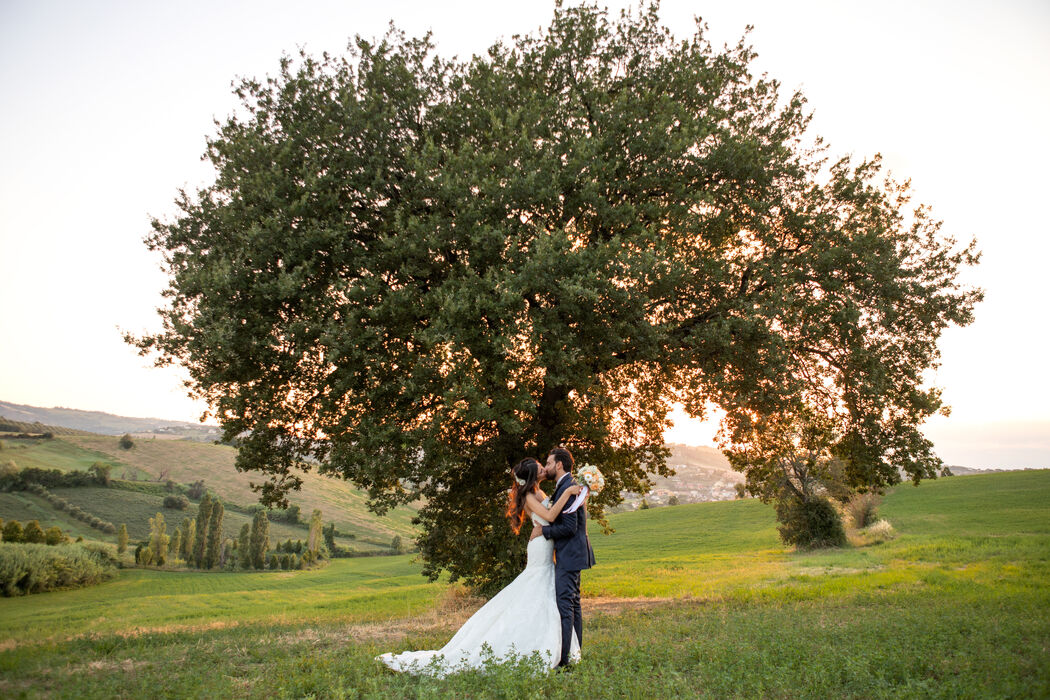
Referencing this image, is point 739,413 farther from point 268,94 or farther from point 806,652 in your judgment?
point 268,94

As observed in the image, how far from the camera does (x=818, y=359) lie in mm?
17375

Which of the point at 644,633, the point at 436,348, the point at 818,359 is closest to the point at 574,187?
the point at 436,348

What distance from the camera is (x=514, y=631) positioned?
871 centimetres

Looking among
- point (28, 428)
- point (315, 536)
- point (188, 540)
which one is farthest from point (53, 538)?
point (28, 428)

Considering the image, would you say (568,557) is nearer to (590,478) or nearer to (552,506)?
(552,506)

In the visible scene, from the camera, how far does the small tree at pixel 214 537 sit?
1956 inches

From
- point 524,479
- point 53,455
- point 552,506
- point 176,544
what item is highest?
point 524,479

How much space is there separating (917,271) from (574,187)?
1029 centimetres

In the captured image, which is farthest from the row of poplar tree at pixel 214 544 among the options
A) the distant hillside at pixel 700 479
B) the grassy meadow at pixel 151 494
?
the distant hillside at pixel 700 479

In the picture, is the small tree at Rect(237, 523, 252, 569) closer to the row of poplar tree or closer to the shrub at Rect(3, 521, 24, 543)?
the row of poplar tree

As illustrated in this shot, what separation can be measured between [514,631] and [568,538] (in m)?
1.65

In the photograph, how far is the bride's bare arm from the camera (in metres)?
8.82

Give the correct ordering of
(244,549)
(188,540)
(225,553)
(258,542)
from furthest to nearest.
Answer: (258,542)
(244,549)
(225,553)
(188,540)

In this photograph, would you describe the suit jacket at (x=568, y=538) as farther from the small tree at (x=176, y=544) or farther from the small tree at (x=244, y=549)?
the small tree at (x=244, y=549)
